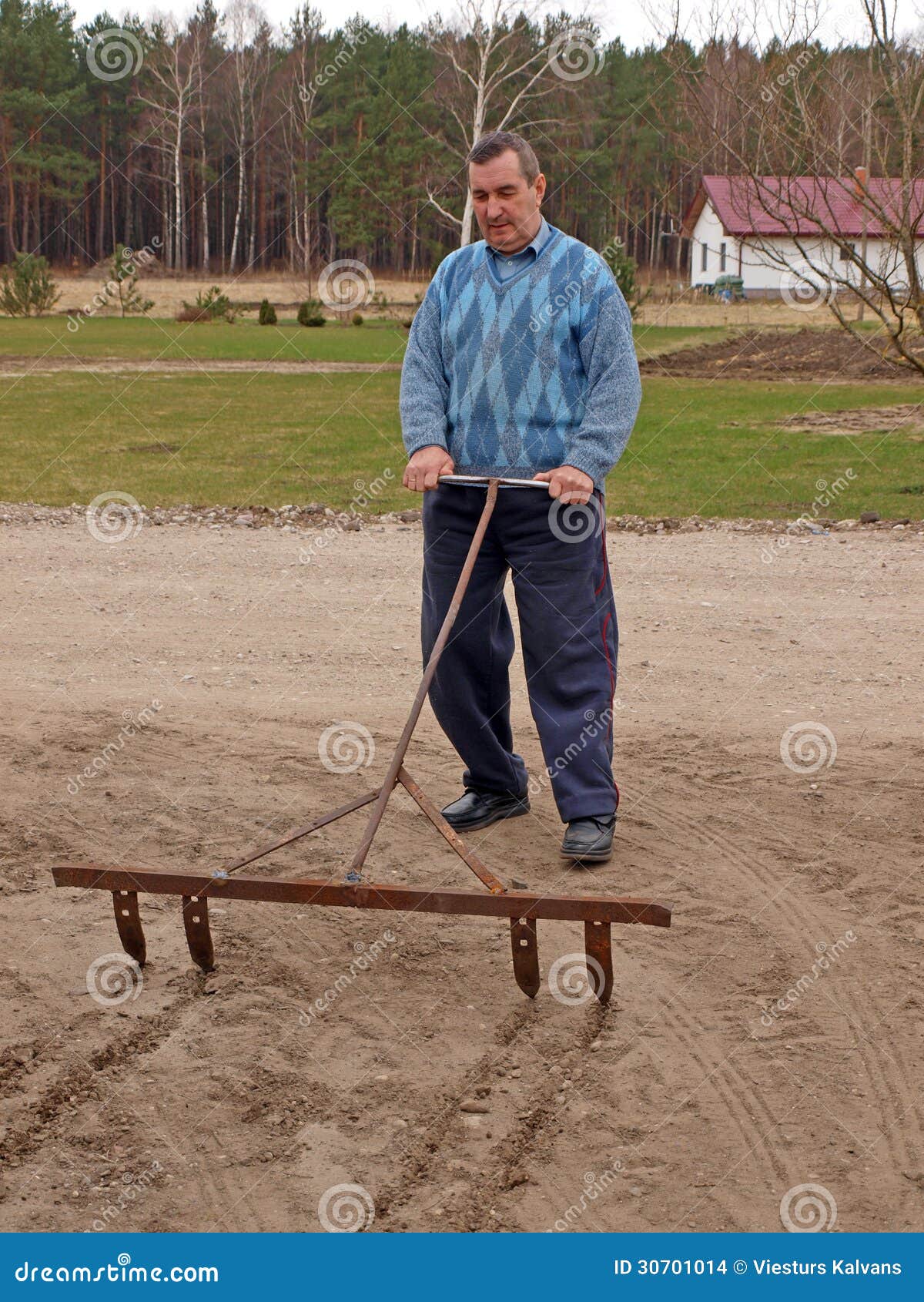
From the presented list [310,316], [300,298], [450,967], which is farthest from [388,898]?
[300,298]

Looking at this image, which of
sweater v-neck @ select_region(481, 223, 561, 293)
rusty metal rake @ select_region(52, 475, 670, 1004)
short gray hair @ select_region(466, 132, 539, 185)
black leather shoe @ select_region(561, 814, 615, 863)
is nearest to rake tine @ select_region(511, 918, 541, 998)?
rusty metal rake @ select_region(52, 475, 670, 1004)

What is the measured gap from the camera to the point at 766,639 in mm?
6734

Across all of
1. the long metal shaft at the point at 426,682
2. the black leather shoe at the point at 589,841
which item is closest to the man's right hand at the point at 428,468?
the long metal shaft at the point at 426,682

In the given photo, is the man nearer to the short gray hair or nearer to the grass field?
the short gray hair

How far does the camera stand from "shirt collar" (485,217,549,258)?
13.3 feet

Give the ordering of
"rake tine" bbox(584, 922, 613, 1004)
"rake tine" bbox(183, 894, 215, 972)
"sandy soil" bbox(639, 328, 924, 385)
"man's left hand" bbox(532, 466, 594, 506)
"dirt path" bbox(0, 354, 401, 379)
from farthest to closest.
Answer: "sandy soil" bbox(639, 328, 924, 385) < "dirt path" bbox(0, 354, 401, 379) < "man's left hand" bbox(532, 466, 594, 506) < "rake tine" bbox(183, 894, 215, 972) < "rake tine" bbox(584, 922, 613, 1004)

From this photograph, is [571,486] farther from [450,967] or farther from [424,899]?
[450,967]

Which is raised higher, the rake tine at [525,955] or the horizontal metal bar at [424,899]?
the horizontal metal bar at [424,899]

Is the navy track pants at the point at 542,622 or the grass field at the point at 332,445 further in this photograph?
the grass field at the point at 332,445

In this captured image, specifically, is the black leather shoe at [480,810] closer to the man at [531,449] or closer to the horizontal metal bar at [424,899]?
the man at [531,449]

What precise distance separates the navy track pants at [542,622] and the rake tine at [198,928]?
1015 millimetres

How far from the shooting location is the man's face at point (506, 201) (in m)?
3.89

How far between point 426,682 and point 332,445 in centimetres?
1094

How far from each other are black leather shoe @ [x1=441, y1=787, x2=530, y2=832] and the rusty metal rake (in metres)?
0.87
